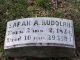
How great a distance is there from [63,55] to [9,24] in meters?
0.82

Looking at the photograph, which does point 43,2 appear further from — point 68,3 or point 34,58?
point 34,58

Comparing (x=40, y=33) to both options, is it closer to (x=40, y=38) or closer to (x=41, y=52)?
(x=40, y=38)

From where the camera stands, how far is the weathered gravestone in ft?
9.84

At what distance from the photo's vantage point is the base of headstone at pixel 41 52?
9.89ft

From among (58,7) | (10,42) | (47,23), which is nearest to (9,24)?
(10,42)

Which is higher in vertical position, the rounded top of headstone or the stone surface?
the rounded top of headstone

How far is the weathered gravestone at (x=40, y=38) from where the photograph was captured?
3.00m

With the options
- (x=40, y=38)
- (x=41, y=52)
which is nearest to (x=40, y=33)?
(x=40, y=38)

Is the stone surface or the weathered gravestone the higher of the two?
the weathered gravestone

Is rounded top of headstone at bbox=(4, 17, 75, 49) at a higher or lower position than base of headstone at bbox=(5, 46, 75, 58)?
higher

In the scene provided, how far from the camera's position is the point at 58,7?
3.91m

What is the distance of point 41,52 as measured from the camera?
121 inches

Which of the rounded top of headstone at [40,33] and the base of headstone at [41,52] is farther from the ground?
the rounded top of headstone at [40,33]

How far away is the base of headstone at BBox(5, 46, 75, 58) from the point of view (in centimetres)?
302
